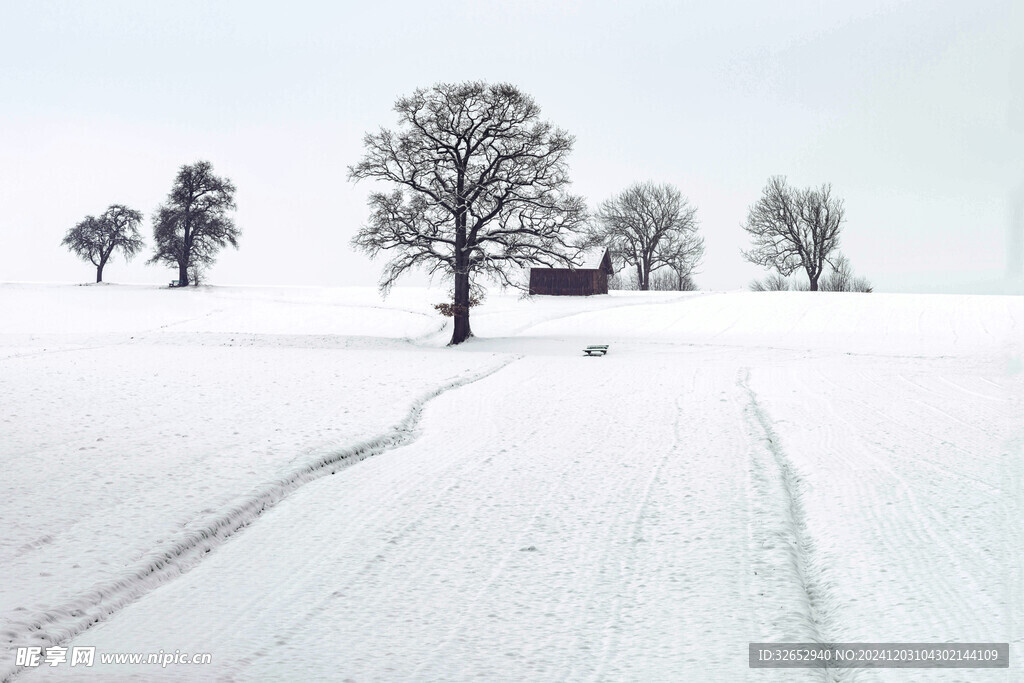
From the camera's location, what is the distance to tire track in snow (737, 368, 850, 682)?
19.7 ft

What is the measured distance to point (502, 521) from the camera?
856 centimetres

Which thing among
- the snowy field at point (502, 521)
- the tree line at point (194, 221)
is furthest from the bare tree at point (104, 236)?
the snowy field at point (502, 521)

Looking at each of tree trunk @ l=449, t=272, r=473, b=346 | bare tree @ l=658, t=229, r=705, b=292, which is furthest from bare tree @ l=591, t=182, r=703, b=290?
tree trunk @ l=449, t=272, r=473, b=346

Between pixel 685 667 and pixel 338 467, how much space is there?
676 cm

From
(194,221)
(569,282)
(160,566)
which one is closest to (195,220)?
(194,221)

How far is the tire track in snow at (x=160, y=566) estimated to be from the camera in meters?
5.88

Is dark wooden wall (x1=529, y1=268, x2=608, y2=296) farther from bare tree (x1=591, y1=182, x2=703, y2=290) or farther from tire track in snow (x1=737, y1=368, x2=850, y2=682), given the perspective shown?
tire track in snow (x1=737, y1=368, x2=850, y2=682)

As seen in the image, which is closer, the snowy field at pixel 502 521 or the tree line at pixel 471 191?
the snowy field at pixel 502 521

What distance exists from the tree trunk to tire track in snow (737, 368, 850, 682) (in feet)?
69.9

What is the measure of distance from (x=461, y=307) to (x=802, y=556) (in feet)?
85.3

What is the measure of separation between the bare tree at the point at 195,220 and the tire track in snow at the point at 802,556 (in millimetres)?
56875

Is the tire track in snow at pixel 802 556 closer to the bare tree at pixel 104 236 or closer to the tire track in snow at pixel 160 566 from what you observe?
the tire track in snow at pixel 160 566

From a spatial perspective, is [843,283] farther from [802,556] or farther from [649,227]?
[802,556]

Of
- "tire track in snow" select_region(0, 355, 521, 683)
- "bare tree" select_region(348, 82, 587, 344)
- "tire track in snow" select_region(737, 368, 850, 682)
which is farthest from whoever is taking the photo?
"bare tree" select_region(348, 82, 587, 344)
